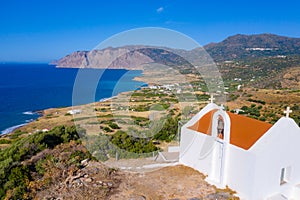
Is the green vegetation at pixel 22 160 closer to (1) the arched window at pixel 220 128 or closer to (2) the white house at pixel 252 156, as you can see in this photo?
(2) the white house at pixel 252 156

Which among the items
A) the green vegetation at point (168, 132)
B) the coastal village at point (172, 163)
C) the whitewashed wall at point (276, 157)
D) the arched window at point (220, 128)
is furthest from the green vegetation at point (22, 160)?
the whitewashed wall at point (276, 157)

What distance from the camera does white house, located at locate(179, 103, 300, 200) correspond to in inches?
344

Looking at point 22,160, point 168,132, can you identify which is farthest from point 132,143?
point 22,160

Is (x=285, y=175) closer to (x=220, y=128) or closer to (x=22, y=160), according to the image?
(x=220, y=128)

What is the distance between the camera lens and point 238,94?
43656mm

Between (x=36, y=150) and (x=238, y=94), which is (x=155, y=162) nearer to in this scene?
(x=36, y=150)

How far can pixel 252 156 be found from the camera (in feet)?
28.3

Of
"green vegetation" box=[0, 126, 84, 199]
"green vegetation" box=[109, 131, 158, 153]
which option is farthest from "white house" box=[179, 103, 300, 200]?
"green vegetation" box=[0, 126, 84, 199]

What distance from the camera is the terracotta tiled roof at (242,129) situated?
362 inches

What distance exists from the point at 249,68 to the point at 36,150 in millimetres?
58369

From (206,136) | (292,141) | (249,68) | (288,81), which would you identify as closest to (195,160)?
(206,136)

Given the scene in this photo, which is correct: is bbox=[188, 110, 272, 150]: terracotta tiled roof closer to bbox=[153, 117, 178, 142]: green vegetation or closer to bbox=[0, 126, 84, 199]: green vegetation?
bbox=[153, 117, 178, 142]: green vegetation

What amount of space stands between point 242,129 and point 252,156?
5.24 feet

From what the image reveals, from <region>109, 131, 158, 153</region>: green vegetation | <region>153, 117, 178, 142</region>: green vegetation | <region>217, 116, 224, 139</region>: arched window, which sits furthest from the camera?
<region>153, 117, 178, 142</region>: green vegetation
